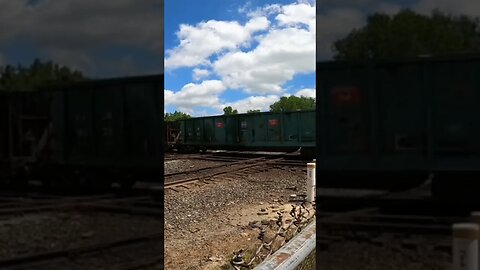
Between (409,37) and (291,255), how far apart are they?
3.59m

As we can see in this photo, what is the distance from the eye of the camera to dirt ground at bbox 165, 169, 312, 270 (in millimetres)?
7281

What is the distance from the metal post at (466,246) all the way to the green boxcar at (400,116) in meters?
0.39

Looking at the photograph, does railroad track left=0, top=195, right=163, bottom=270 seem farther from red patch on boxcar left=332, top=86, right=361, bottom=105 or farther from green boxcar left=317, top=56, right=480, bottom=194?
red patch on boxcar left=332, top=86, right=361, bottom=105

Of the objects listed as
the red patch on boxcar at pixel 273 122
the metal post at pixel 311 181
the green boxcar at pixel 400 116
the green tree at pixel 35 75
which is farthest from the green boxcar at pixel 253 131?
the green tree at pixel 35 75

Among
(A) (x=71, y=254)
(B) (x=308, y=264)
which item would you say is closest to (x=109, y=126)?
(A) (x=71, y=254)

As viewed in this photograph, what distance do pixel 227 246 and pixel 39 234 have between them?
5110 millimetres

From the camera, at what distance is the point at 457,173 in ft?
8.36

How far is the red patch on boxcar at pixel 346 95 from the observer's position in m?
2.68

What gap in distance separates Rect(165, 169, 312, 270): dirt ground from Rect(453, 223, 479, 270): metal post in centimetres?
454

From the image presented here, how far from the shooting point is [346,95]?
106 inches

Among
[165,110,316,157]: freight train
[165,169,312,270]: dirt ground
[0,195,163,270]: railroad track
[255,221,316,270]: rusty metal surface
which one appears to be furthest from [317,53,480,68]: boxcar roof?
[165,110,316,157]: freight train

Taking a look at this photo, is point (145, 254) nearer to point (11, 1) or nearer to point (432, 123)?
point (11, 1)

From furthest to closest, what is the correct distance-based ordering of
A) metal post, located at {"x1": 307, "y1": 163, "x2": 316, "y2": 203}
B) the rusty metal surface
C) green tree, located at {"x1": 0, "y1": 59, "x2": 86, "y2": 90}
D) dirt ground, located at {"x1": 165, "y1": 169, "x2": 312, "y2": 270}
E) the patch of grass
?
metal post, located at {"x1": 307, "y1": 163, "x2": 316, "y2": 203}
dirt ground, located at {"x1": 165, "y1": 169, "x2": 312, "y2": 270}
the patch of grass
the rusty metal surface
green tree, located at {"x1": 0, "y1": 59, "x2": 86, "y2": 90}

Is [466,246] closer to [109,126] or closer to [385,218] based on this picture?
[385,218]
